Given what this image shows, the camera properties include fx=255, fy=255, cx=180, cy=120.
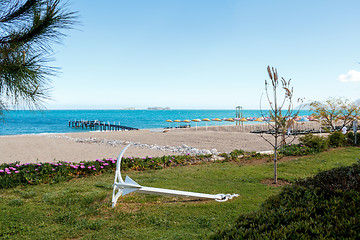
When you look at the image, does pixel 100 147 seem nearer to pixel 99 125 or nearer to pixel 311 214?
pixel 311 214

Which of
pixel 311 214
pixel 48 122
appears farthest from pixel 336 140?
pixel 48 122

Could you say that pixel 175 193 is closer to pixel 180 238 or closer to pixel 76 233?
pixel 180 238

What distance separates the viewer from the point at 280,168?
7887mm

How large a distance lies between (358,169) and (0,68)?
394 centimetres

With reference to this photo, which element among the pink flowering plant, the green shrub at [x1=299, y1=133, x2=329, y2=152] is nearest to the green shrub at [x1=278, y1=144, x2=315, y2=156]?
the green shrub at [x1=299, y1=133, x2=329, y2=152]

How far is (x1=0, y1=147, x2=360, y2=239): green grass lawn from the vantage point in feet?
11.6

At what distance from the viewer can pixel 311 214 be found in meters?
2.21

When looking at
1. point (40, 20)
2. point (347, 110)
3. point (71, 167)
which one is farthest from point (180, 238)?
point (347, 110)

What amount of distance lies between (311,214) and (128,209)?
123 inches

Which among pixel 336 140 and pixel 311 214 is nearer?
pixel 311 214

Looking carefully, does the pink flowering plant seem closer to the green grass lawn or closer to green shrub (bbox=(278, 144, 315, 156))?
the green grass lawn

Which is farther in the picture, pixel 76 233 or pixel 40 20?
pixel 76 233

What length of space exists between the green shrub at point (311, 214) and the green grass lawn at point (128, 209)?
34.6 inches

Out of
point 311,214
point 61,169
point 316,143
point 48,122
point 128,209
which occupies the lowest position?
point 48,122
